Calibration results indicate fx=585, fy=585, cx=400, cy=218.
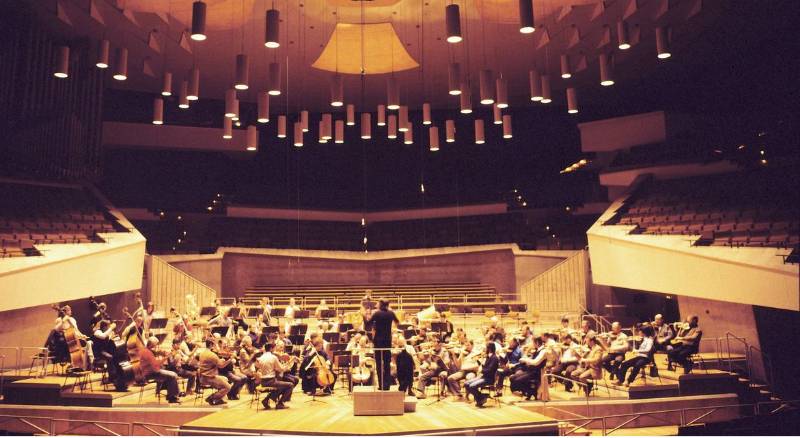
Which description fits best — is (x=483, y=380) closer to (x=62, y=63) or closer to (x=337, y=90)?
(x=337, y=90)

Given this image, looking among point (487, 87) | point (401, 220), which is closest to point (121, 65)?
point (487, 87)

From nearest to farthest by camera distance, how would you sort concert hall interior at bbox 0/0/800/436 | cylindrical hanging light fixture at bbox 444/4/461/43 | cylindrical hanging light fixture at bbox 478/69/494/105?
cylindrical hanging light fixture at bbox 444/4/461/43, concert hall interior at bbox 0/0/800/436, cylindrical hanging light fixture at bbox 478/69/494/105

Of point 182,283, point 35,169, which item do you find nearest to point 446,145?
point 182,283

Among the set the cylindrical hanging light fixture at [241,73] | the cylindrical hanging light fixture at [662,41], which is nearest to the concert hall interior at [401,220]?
the cylindrical hanging light fixture at [662,41]

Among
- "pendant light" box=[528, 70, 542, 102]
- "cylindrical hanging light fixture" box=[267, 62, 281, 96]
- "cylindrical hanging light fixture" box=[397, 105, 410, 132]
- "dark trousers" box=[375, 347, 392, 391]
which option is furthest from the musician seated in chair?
"cylindrical hanging light fixture" box=[397, 105, 410, 132]

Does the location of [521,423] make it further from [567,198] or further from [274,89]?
[567,198]

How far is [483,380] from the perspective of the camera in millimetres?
9062

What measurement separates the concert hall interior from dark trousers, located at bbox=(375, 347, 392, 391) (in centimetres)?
8

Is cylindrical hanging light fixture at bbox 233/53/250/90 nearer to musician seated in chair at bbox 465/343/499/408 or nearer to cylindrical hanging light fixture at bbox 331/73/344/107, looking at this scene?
cylindrical hanging light fixture at bbox 331/73/344/107

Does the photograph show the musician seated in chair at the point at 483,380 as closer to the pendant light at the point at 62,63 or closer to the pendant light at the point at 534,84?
the pendant light at the point at 534,84

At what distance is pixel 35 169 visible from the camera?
1545 cm

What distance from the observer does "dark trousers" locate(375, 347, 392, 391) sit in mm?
8516

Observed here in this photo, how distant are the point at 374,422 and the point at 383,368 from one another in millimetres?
886

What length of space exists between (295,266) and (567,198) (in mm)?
10921
